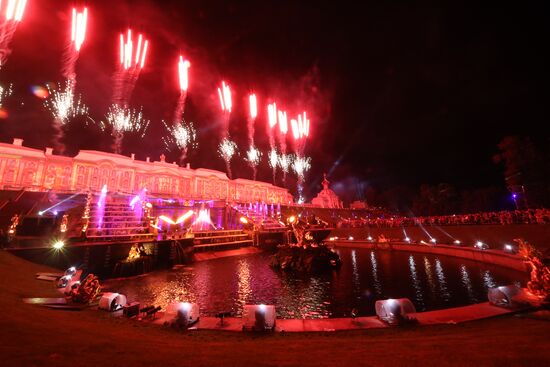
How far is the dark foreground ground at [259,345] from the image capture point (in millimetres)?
6035

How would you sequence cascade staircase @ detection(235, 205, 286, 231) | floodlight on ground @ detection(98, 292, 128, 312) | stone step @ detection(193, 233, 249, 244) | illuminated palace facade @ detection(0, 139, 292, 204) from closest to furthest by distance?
floodlight on ground @ detection(98, 292, 128, 312) < stone step @ detection(193, 233, 249, 244) < illuminated palace facade @ detection(0, 139, 292, 204) < cascade staircase @ detection(235, 205, 286, 231)

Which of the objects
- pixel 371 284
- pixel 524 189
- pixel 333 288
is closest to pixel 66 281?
pixel 333 288

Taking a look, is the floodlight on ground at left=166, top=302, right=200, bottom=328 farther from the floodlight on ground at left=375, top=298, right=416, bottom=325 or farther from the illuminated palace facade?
the illuminated palace facade

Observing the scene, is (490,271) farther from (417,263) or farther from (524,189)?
(524,189)

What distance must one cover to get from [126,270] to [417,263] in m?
31.8

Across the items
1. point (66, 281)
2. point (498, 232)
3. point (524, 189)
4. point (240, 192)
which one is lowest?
point (66, 281)

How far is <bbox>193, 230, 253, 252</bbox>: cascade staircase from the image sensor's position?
40344 millimetres

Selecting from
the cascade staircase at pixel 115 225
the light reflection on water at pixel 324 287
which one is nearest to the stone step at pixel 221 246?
the cascade staircase at pixel 115 225

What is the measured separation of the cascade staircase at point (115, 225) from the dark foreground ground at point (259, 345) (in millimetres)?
23740

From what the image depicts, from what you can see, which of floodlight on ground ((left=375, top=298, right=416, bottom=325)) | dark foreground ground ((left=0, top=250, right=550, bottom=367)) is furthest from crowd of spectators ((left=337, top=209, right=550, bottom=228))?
floodlight on ground ((left=375, top=298, right=416, bottom=325))

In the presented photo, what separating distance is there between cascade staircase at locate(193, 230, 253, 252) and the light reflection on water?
12.1 metres

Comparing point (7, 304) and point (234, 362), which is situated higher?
point (7, 304)

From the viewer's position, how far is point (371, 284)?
2050 centimetres

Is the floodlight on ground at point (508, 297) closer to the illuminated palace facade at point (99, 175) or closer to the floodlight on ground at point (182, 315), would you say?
the floodlight on ground at point (182, 315)
